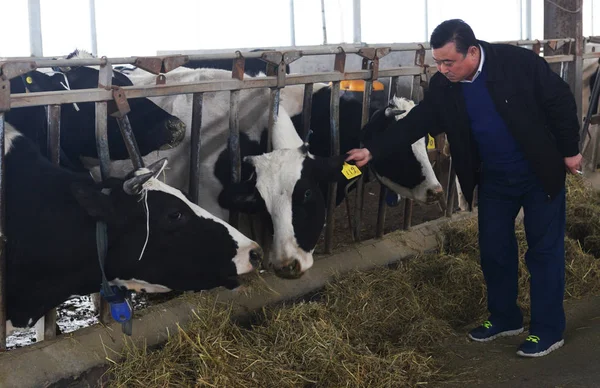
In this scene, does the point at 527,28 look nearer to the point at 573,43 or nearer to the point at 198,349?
the point at 573,43

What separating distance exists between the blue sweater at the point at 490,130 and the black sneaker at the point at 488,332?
945 mm

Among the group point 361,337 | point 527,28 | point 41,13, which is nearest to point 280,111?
point 361,337

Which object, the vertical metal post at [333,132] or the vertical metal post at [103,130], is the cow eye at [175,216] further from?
the vertical metal post at [333,132]

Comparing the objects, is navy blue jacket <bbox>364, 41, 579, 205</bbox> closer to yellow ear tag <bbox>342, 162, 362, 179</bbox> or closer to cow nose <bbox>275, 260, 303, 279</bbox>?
yellow ear tag <bbox>342, 162, 362, 179</bbox>

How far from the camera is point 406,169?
5.56m

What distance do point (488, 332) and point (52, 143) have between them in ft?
8.68

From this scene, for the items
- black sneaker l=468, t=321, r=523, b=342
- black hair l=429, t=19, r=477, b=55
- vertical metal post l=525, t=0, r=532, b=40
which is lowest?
black sneaker l=468, t=321, r=523, b=342

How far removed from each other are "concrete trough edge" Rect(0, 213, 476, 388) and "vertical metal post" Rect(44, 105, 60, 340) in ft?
0.58

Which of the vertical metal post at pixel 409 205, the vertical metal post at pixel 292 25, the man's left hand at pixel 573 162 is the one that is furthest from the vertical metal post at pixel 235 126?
the vertical metal post at pixel 292 25

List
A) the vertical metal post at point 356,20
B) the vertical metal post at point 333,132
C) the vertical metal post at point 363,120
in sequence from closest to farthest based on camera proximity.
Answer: the vertical metal post at point 333,132 < the vertical metal post at point 363,120 < the vertical metal post at point 356,20

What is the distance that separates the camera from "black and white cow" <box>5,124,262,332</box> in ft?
11.3

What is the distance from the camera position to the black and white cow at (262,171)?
14.4ft

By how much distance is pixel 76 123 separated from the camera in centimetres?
496

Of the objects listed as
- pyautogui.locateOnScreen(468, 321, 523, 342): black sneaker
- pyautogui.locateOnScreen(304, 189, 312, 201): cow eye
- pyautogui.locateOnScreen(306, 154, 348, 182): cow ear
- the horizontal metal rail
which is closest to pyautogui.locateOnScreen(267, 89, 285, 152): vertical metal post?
the horizontal metal rail
